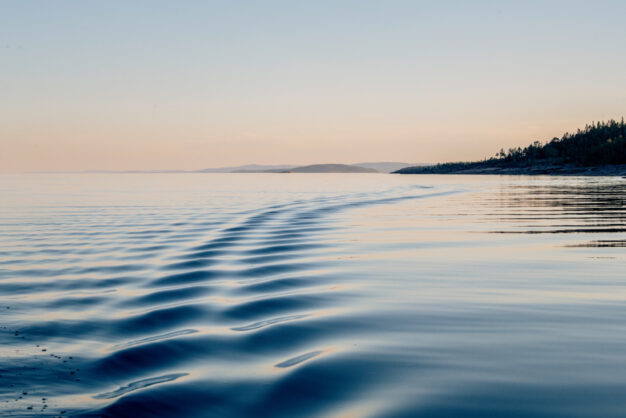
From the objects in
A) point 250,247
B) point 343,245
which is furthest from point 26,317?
point 343,245

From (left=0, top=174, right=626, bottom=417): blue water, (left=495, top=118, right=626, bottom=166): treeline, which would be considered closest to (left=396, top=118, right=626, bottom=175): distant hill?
(left=495, top=118, right=626, bottom=166): treeline

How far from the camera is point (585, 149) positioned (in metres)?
151

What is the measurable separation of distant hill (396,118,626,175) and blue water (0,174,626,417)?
4335 inches

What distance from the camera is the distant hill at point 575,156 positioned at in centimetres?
12288

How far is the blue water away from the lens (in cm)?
371

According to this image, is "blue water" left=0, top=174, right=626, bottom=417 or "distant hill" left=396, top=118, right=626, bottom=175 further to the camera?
"distant hill" left=396, top=118, right=626, bottom=175

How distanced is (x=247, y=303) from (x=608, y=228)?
12.5 meters

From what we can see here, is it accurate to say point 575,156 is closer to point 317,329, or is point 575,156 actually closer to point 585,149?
point 585,149

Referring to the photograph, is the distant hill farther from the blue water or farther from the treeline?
the blue water

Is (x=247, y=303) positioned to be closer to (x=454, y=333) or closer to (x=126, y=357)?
(x=126, y=357)

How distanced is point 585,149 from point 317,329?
167310 mm

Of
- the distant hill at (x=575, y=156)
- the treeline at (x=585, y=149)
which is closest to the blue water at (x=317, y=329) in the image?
the distant hill at (x=575, y=156)

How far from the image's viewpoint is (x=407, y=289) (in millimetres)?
7523

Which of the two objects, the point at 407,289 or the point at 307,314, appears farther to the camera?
the point at 407,289
